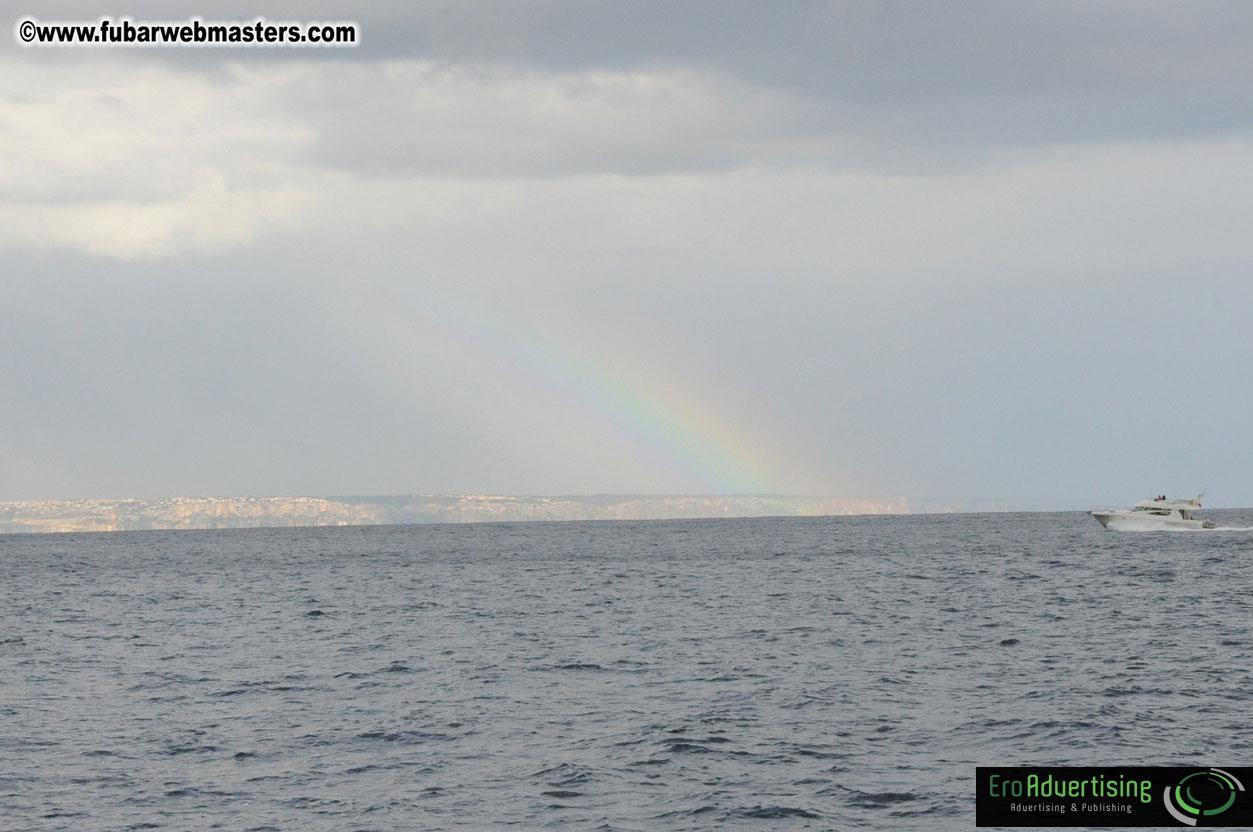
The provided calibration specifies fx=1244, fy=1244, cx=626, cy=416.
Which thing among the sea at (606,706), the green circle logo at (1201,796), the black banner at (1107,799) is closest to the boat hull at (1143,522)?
the sea at (606,706)

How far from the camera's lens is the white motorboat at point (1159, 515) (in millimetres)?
173575

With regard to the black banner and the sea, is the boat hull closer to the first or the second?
the sea

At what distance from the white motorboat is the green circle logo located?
156 m

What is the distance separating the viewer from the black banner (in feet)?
87.6

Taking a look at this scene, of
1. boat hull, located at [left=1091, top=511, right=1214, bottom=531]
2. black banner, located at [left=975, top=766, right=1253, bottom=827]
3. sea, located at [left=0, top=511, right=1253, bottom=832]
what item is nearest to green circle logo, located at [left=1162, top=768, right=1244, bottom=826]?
black banner, located at [left=975, top=766, right=1253, bottom=827]

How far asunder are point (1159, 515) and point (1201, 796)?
159 m

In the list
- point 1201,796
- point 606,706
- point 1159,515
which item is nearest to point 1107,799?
point 1201,796

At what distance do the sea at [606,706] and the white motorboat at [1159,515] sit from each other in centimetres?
8610

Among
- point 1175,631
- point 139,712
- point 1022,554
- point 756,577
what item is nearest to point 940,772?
point 139,712

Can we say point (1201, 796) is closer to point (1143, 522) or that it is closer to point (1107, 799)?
point (1107, 799)

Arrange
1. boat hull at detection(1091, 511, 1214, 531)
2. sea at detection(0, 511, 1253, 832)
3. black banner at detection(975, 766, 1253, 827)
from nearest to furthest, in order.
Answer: black banner at detection(975, 766, 1253, 827) < sea at detection(0, 511, 1253, 832) < boat hull at detection(1091, 511, 1214, 531)

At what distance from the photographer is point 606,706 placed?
43.3m

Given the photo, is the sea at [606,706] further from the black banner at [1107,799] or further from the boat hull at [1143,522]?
the boat hull at [1143,522]

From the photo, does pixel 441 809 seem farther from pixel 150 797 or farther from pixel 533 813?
pixel 150 797
